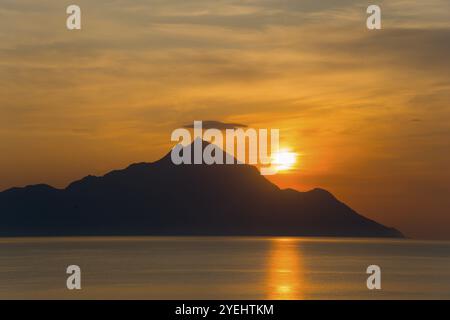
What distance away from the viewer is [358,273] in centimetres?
13638
